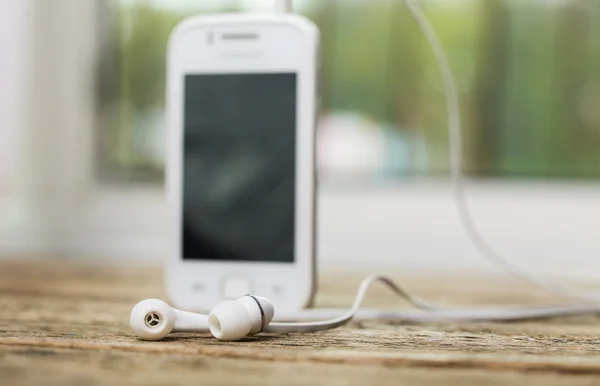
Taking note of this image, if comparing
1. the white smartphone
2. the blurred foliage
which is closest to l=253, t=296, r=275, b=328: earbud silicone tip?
the white smartphone

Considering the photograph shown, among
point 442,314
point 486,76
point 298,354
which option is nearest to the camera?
point 298,354

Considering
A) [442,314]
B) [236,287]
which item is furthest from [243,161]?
[442,314]

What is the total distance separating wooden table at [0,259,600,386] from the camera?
14.5 inches

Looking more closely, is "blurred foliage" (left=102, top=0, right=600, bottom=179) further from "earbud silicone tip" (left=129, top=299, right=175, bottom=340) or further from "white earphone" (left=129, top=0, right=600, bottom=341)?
"earbud silicone tip" (left=129, top=299, right=175, bottom=340)

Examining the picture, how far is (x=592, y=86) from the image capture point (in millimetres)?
1179

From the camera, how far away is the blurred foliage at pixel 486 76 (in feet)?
3.91

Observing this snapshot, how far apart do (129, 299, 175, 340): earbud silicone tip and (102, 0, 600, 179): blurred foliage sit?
0.82 meters

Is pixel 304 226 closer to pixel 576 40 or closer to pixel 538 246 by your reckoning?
pixel 538 246

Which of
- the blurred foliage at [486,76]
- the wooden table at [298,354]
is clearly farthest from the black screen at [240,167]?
the blurred foliage at [486,76]

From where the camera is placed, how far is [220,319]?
445mm

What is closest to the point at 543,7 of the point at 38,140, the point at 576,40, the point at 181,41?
the point at 576,40

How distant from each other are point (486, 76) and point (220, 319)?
882mm

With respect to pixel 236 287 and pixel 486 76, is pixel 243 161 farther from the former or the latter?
pixel 486 76

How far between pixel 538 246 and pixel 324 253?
1.09ft
